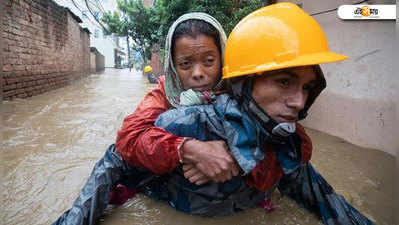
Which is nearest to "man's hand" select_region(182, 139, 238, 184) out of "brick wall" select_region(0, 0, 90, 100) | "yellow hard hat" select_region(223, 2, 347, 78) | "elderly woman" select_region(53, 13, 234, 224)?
"elderly woman" select_region(53, 13, 234, 224)

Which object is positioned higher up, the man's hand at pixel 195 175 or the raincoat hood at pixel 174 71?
the raincoat hood at pixel 174 71

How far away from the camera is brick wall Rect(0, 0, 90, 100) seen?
5758 millimetres

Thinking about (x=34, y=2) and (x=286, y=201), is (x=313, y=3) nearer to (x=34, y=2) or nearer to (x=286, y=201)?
(x=286, y=201)

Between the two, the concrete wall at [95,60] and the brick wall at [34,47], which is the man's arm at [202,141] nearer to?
the brick wall at [34,47]

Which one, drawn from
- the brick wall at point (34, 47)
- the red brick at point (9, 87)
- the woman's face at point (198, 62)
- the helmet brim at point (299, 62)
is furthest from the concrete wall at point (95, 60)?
the helmet brim at point (299, 62)

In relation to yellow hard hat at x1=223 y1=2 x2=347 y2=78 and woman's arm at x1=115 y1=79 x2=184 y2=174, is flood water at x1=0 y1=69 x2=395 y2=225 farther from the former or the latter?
yellow hard hat at x1=223 y1=2 x2=347 y2=78

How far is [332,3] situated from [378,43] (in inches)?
36.3

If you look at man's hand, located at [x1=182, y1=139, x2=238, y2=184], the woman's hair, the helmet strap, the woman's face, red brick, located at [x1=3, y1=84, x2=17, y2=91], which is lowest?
red brick, located at [x1=3, y1=84, x2=17, y2=91]

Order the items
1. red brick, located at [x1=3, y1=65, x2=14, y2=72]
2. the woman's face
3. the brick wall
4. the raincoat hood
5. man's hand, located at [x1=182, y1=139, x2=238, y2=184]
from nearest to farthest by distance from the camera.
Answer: man's hand, located at [x1=182, y1=139, x2=238, y2=184] → the woman's face → the raincoat hood → red brick, located at [x1=3, y1=65, x2=14, y2=72] → the brick wall

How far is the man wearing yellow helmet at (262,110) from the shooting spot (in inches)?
48.8

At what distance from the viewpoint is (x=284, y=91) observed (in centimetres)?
126

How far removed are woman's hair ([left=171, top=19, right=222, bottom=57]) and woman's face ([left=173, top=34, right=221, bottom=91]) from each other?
28 mm

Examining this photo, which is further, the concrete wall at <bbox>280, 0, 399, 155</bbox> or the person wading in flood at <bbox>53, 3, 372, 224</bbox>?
the concrete wall at <bbox>280, 0, 399, 155</bbox>

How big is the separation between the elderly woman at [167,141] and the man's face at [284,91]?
1.03 ft
